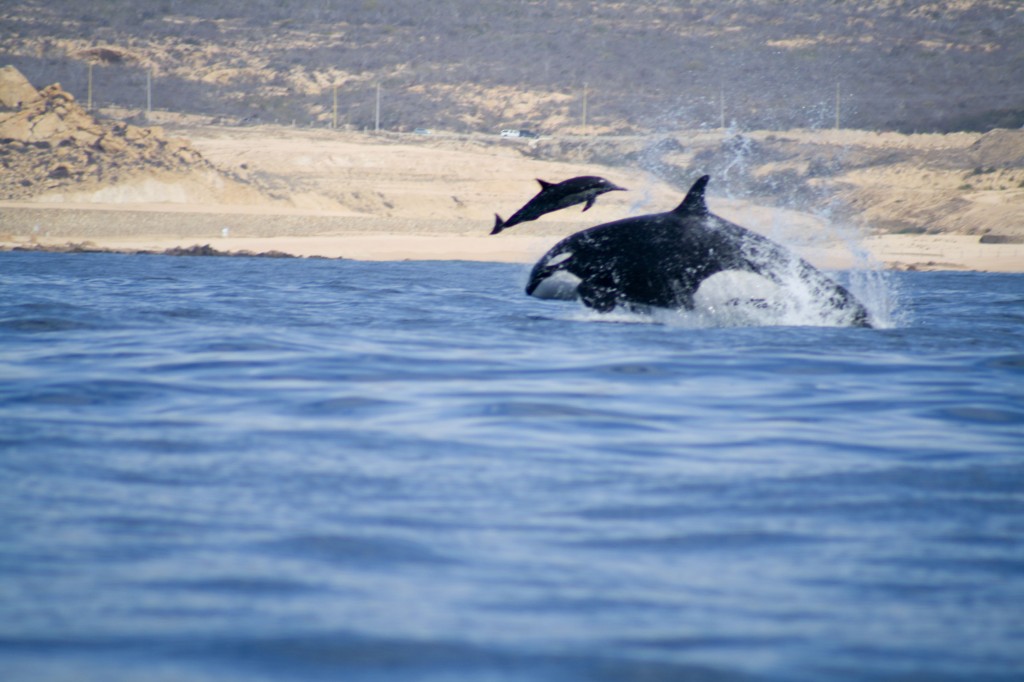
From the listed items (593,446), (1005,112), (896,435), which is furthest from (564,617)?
(1005,112)

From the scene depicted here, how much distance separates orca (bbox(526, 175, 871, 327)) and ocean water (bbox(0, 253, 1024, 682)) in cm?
149

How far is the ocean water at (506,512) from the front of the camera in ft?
10.5

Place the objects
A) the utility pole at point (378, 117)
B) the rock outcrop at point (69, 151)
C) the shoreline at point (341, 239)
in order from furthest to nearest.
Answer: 1. the utility pole at point (378, 117)
2. the rock outcrop at point (69, 151)
3. the shoreline at point (341, 239)

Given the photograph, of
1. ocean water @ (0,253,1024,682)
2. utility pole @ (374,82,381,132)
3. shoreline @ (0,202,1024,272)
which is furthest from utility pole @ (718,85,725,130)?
ocean water @ (0,253,1024,682)

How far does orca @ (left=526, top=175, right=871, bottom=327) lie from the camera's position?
10.7 m

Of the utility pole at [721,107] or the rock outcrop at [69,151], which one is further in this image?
the utility pole at [721,107]

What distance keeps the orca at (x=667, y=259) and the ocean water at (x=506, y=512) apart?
149cm

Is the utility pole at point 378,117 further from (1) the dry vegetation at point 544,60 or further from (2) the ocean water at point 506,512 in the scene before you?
(2) the ocean water at point 506,512

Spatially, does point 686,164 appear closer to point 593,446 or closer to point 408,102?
point 408,102

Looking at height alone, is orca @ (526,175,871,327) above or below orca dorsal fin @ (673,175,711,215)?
below

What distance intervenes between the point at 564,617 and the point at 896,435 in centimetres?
338

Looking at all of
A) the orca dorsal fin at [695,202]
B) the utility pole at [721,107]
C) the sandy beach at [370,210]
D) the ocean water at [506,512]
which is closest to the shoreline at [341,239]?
the sandy beach at [370,210]

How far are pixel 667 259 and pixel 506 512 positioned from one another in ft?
21.3

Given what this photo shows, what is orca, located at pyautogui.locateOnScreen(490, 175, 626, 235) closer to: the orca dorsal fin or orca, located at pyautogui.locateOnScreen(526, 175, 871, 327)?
orca, located at pyautogui.locateOnScreen(526, 175, 871, 327)
